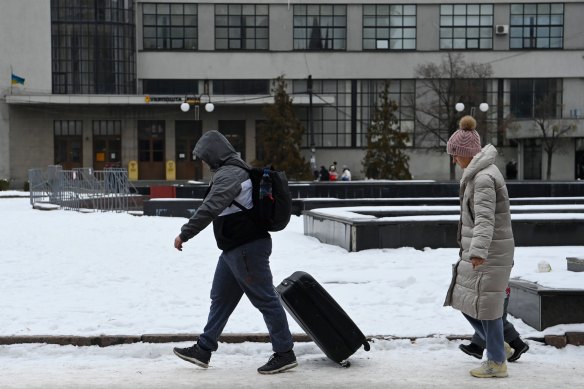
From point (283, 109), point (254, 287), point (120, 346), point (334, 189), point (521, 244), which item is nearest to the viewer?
point (254, 287)

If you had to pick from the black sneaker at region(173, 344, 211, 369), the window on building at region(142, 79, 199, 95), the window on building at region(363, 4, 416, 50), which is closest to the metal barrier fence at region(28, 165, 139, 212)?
the black sneaker at region(173, 344, 211, 369)

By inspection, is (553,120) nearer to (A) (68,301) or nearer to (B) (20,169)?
(B) (20,169)

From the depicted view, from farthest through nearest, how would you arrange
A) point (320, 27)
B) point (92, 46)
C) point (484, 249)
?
point (320, 27) < point (92, 46) < point (484, 249)

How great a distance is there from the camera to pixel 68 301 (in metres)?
A: 10.0

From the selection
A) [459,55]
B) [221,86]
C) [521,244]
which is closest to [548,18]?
[459,55]

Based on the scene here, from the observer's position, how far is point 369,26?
198ft

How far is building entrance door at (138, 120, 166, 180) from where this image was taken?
2345 inches

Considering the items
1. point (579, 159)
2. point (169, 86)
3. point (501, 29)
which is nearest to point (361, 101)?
point (501, 29)

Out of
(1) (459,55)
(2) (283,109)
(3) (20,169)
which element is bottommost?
(3) (20,169)

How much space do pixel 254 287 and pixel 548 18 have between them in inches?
2273

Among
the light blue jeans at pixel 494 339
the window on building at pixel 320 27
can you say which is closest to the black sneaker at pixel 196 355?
the light blue jeans at pixel 494 339

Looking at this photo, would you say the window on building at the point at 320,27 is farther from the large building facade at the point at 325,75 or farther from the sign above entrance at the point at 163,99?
the sign above entrance at the point at 163,99

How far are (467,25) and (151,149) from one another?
23043 mm

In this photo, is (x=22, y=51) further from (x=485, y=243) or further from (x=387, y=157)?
(x=485, y=243)
